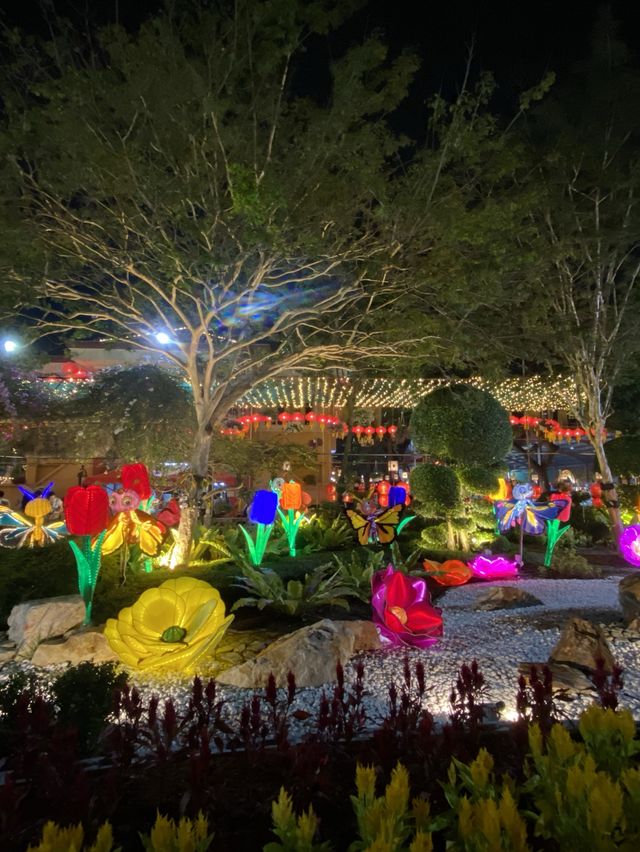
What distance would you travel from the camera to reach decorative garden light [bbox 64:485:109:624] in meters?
5.25

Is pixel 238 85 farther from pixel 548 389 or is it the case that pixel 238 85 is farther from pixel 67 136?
pixel 548 389

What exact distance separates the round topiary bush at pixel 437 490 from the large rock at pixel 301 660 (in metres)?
6.11

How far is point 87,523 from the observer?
529 centimetres

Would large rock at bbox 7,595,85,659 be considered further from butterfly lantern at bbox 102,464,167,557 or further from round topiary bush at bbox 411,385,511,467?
round topiary bush at bbox 411,385,511,467

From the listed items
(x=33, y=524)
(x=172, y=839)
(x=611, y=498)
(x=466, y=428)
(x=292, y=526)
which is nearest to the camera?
(x=172, y=839)

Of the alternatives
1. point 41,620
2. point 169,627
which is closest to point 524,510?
point 169,627

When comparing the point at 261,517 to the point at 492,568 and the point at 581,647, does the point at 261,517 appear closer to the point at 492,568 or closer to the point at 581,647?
the point at 492,568

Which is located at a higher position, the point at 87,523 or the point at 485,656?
the point at 87,523

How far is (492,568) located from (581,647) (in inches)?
205

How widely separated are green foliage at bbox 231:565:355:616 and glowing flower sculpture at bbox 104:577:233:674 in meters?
1.46

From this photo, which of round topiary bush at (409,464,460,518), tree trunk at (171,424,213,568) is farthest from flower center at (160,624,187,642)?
round topiary bush at (409,464,460,518)

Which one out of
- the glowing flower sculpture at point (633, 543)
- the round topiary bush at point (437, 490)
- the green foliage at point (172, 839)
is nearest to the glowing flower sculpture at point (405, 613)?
the green foliage at point (172, 839)

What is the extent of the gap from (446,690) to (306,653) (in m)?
1.16

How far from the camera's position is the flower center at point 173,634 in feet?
14.1
